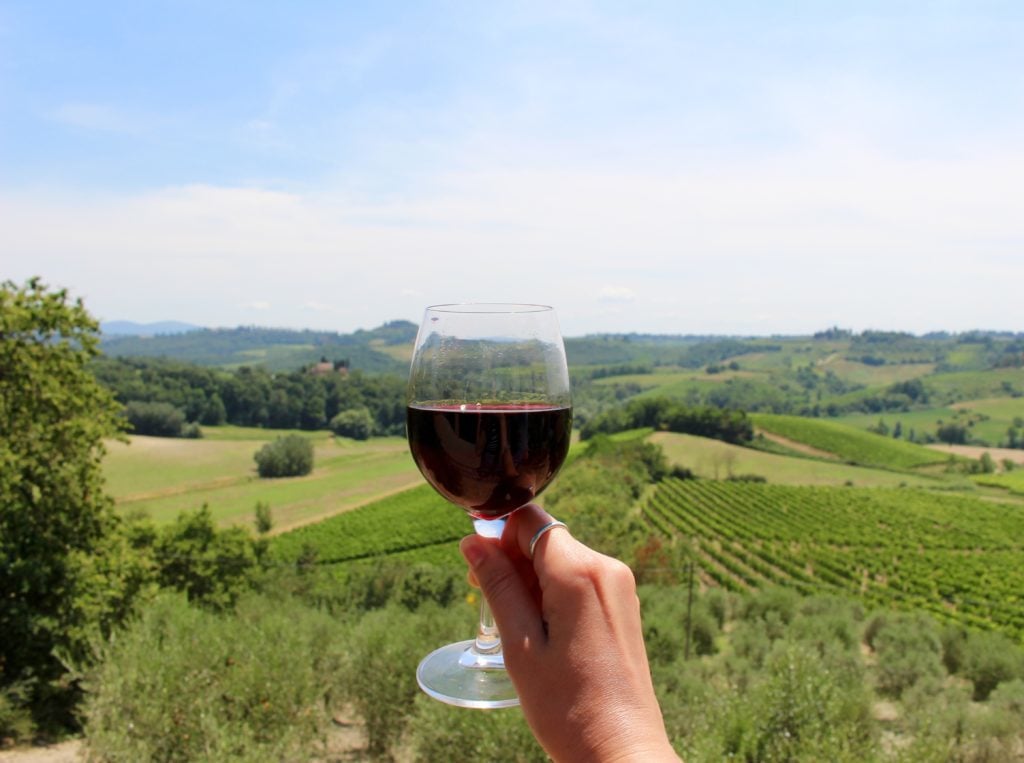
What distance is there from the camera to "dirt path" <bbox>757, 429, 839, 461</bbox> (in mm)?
79338

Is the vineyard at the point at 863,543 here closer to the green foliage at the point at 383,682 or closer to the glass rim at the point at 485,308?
the green foliage at the point at 383,682

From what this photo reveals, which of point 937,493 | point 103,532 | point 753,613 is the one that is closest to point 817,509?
point 937,493

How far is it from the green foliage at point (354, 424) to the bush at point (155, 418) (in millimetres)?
17808

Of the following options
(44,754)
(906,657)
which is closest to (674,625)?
(906,657)

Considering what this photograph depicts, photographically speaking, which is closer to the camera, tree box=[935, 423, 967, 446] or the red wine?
the red wine

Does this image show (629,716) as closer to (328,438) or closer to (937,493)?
(937,493)

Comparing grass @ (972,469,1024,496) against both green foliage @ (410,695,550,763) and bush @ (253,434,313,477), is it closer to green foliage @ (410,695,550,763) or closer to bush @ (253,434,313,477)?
bush @ (253,434,313,477)

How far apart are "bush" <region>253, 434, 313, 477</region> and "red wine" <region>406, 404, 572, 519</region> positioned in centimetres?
6633

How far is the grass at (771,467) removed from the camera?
68250 millimetres

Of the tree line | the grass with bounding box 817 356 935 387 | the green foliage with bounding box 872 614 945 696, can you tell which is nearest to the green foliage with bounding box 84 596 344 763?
the green foliage with bounding box 872 614 945 696

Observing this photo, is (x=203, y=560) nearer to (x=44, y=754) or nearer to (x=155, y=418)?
(x=44, y=754)

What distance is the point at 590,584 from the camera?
112 centimetres

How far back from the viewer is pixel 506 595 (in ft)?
4.01

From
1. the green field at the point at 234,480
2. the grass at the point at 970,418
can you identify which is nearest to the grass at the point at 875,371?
the grass at the point at 970,418
